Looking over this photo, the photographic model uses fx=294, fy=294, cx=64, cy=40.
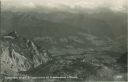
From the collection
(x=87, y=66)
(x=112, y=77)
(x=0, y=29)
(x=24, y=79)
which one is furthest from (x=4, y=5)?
(x=87, y=66)

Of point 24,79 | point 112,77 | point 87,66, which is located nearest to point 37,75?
point 24,79

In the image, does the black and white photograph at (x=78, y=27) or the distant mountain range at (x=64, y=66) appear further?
the distant mountain range at (x=64, y=66)

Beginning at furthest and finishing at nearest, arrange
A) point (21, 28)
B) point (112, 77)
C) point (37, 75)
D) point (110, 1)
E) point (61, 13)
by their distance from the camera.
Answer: point (37, 75) → point (112, 77) → point (21, 28) → point (61, 13) → point (110, 1)

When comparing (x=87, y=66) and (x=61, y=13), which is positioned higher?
(x=61, y=13)

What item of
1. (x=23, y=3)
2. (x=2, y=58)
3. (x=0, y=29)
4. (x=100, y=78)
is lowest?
(x=100, y=78)

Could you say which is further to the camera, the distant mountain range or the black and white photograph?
the distant mountain range

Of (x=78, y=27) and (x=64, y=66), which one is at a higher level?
(x=78, y=27)

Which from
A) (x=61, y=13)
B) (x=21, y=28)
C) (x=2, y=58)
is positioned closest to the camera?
(x=61, y=13)

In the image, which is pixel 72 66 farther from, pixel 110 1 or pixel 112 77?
pixel 110 1

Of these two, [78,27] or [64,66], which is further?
[64,66]

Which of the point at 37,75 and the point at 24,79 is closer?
the point at 24,79
